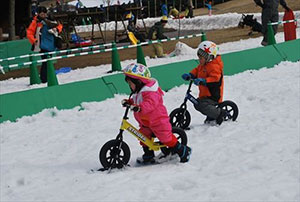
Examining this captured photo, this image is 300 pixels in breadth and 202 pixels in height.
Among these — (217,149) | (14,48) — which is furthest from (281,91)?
(14,48)

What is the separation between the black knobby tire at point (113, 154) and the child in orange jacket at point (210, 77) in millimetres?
2118

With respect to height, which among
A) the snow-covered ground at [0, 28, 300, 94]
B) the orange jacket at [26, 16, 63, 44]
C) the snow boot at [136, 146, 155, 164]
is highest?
the orange jacket at [26, 16, 63, 44]

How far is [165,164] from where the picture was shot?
22.6 feet

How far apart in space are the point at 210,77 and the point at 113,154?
2.52 m

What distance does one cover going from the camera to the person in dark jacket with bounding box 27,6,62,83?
14953 millimetres

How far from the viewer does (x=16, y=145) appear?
8.53 m

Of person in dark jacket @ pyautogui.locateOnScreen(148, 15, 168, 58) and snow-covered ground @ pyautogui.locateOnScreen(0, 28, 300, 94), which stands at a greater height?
person in dark jacket @ pyautogui.locateOnScreen(148, 15, 168, 58)

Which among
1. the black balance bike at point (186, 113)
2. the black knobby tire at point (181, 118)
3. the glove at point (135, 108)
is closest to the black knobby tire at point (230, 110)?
the black balance bike at point (186, 113)

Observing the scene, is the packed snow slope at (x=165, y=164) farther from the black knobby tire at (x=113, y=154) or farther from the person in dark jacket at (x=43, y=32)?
the person in dark jacket at (x=43, y=32)

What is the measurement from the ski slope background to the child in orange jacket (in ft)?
0.82

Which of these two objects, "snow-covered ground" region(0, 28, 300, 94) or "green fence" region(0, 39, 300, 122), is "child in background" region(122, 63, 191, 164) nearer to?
"green fence" region(0, 39, 300, 122)

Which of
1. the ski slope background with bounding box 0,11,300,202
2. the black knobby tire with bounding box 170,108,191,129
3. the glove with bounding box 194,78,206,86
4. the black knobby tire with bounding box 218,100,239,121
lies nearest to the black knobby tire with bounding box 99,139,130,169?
the ski slope background with bounding box 0,11,300,202

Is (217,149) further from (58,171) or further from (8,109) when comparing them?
(8,109)

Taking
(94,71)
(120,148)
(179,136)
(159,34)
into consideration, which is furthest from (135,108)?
(159,34)
